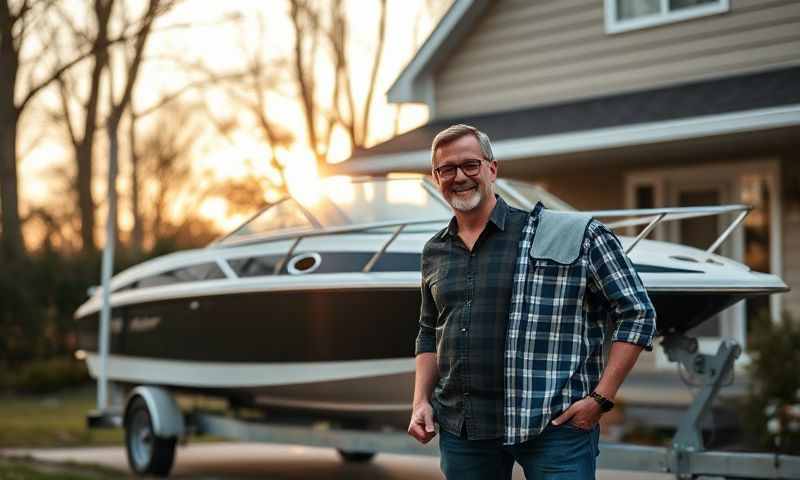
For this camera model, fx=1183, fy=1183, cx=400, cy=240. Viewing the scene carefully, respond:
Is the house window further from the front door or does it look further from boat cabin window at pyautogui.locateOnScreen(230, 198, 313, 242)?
boat cabin window at pyautogui.locateOnScreen(230, 198, 313, 242)

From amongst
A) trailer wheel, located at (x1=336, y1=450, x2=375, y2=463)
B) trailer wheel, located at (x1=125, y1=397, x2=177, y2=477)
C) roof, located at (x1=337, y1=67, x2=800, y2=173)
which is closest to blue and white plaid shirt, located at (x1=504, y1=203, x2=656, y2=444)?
trailer wheel, located at (x1=125, y1=397, x2=177, y2=477)

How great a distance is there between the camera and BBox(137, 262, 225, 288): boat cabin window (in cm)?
891

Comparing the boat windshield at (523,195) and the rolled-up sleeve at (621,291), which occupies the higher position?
the boat windshield at (523,195)

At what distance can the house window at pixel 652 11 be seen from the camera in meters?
11.3

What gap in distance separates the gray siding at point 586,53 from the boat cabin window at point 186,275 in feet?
16.1

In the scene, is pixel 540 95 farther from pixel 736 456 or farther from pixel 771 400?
pixel 736 456

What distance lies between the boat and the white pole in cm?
17

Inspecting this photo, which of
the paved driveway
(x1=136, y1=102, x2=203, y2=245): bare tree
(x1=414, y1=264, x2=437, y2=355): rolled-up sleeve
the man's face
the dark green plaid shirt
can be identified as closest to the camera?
the dark green plaid shirt

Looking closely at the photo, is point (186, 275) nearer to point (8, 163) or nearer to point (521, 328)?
point (521, 328)

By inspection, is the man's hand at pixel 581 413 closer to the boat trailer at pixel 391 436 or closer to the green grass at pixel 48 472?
the boat trailer at pixel 391 436

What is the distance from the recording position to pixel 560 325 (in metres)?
3.94

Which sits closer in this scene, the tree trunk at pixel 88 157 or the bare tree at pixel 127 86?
the bare tree at pixel 127 86

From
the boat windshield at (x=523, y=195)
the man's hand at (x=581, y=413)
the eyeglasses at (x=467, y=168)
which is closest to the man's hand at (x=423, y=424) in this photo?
the man's hand at (x=581, y=413)

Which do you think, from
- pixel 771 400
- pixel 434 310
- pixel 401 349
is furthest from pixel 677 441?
pixel 771 400
